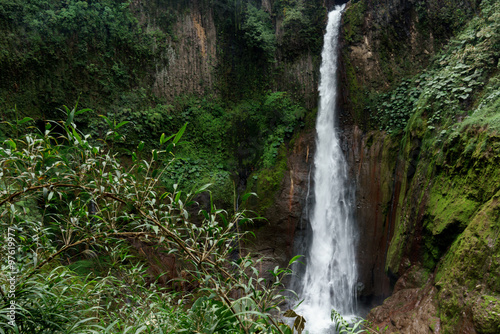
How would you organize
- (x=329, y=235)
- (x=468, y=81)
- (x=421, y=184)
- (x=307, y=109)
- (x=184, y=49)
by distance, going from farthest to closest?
(x=184, y=49), (x=307, y=109), (x=329, y=235), (x=421, y=184), (x=468, y=81)

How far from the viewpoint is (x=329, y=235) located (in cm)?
837

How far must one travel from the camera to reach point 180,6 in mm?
10594

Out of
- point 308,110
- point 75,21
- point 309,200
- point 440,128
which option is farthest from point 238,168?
point 75,21

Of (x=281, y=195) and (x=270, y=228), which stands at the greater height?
(x=281, y=195)

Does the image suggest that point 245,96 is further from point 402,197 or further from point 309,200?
point 402,197

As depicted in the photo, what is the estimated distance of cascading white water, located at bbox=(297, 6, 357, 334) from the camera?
295 inches

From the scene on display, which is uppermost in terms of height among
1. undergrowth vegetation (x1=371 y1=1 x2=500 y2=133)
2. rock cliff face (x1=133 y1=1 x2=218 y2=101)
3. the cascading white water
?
rock cliff face (x1=133 y1=1 x2=218 y2=101)

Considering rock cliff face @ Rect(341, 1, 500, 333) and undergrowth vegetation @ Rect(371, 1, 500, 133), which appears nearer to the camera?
rock cliff face @ Rect(341, 1, 500, 333)

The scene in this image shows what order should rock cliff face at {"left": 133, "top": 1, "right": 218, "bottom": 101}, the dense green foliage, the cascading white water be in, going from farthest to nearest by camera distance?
rock cliff face at {"left": 133, "top": 1, "right": 218, "bottom": 101}, the cascading white water, the dense green foliage

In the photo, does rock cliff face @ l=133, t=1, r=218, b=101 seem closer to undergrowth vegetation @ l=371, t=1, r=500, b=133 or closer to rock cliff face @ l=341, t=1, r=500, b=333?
rock cliff face @ l=341, t=1, r=500, b=333

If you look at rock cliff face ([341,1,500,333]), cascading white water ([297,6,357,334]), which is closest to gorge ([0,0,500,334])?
rock cliff face ([341,1,500,333])

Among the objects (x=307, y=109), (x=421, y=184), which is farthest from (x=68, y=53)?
(x=421, y=184)

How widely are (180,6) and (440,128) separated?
32.7ft

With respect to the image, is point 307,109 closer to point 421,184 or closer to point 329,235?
point 329,235
